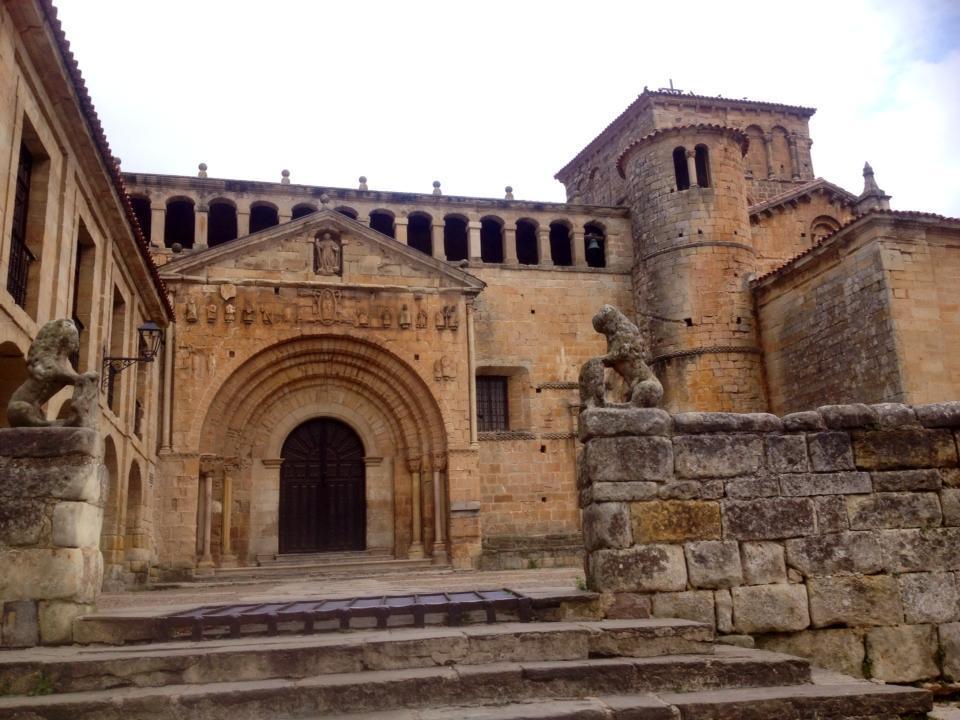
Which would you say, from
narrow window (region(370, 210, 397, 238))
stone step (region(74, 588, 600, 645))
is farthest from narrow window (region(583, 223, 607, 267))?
stone step (region(74, 588, 600, 645))

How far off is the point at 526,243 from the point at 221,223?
336 inches

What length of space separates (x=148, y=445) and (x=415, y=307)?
630cm

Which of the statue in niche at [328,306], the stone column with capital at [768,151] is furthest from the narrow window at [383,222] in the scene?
the stone column with capital at [768,151]

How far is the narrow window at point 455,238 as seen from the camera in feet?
77.2

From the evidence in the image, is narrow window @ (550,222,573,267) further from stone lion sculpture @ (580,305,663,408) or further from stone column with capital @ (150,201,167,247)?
stone lion sculpture @ (580,305,663,408)

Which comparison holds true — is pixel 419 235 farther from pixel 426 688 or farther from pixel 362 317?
pixel 426 688

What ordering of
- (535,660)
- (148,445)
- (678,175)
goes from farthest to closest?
(678,175) → (148,445) → (535,660)

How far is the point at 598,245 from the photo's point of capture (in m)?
23.8

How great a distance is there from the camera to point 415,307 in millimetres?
18562

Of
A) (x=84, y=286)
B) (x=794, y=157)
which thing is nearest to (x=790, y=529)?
(x=84, y=286)

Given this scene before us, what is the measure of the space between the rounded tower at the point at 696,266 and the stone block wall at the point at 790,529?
46.3 feet

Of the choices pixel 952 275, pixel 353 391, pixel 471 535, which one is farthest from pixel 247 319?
pixel 952 275

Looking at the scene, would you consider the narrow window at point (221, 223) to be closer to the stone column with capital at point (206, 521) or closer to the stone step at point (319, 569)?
the stone column with capital at point (206, 521)

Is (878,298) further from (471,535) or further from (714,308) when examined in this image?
(471,535)
